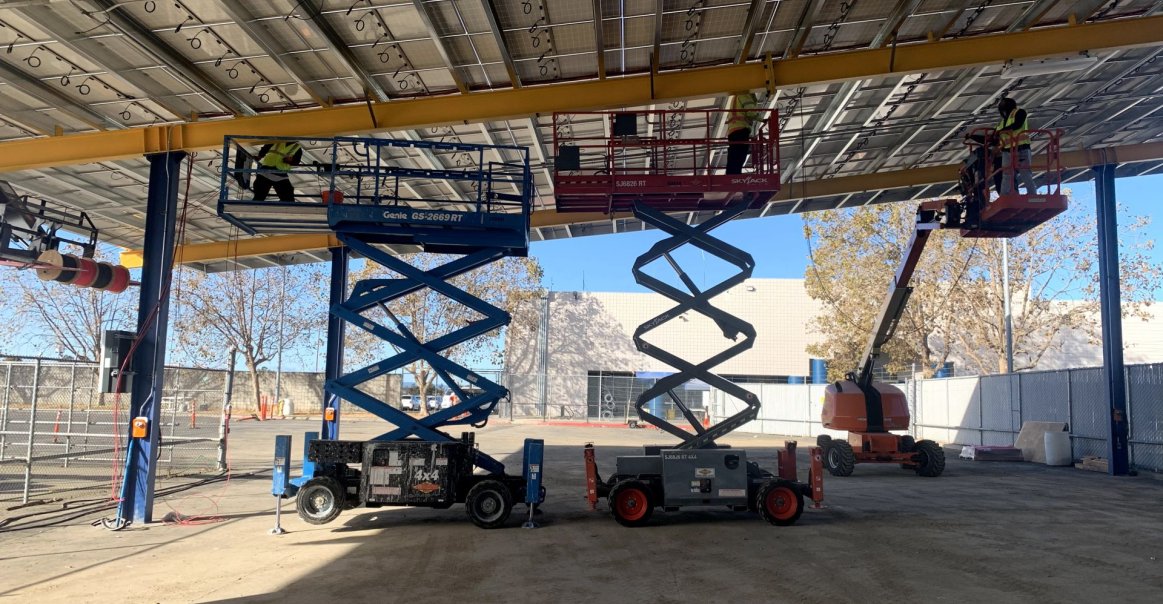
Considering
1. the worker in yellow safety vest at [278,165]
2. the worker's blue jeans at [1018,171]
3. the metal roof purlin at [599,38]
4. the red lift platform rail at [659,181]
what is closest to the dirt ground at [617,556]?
the red lift platform rail at [659,181]

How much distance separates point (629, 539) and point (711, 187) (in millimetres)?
5972

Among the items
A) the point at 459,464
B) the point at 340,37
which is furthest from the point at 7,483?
the point at 340,37

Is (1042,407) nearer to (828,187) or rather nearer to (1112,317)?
(1112,317)

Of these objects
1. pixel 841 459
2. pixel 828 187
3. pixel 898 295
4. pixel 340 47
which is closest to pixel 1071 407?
pixel 841 459

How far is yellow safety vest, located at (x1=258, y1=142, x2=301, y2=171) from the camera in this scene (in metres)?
13.1

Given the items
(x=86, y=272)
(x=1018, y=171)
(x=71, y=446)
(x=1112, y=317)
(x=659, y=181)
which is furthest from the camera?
(x=1112, y=317)

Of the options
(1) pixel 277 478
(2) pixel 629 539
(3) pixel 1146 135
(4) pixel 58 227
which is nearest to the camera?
(2) pixel 629 539

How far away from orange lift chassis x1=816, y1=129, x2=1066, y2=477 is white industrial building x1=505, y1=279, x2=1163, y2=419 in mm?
30872

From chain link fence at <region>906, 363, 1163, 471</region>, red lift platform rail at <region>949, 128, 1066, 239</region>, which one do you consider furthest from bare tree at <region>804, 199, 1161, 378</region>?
red lift platform rail at <region>949, 128, 1066, 239</region>

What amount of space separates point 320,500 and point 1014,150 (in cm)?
1396

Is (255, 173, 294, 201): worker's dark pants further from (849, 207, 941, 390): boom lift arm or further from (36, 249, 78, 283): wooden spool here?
(849, 207, 941, 390): boom lift arm

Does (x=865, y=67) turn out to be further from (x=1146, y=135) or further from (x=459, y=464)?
(x=1146, y=135)

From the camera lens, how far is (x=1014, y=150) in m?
14.2

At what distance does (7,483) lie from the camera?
16.3 m
